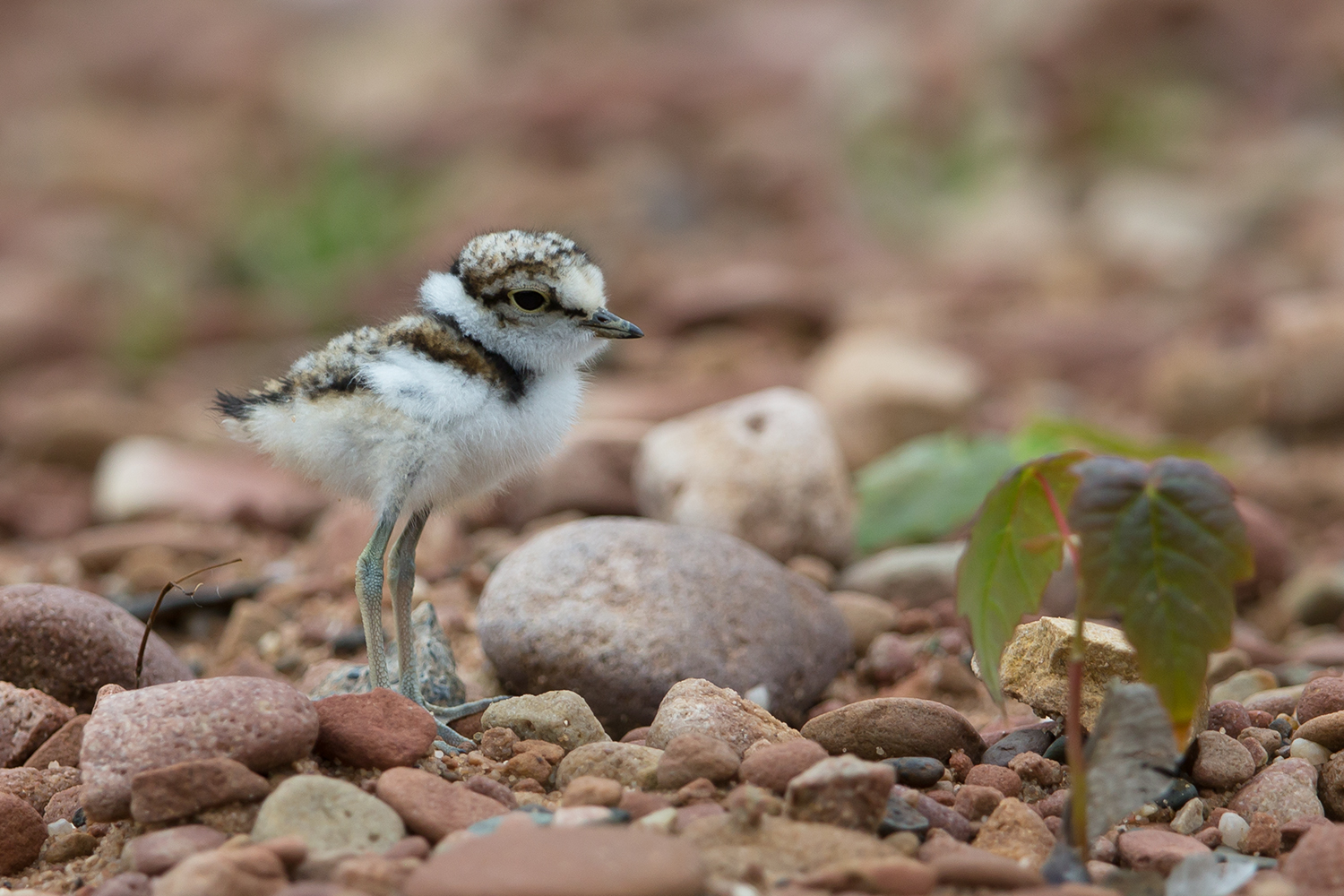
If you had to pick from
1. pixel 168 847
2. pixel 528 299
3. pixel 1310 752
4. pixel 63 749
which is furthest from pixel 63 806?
pixel 1310 752

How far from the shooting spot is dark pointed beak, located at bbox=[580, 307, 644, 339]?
321cm

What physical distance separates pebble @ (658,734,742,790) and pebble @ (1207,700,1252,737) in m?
1.16

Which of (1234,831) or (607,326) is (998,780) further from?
(607,326)

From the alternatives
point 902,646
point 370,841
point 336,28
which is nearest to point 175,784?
point 370,841

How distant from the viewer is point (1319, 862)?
2.29 metres

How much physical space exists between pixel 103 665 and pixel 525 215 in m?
7.96

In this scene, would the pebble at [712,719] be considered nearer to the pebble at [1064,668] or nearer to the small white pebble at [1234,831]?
the pebble at [1064,668]

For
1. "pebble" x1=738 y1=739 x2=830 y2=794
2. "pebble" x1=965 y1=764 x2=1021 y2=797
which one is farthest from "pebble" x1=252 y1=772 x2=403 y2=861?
"pebble" x1=965 y1=764 x2=1021 y2=797

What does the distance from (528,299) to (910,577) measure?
6.15ft

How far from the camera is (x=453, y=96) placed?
1656cm

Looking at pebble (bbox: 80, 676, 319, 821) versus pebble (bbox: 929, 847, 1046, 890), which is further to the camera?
pebble (bbox: 80, 676, 319, 821)

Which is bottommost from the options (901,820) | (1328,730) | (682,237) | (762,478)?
(901,820)

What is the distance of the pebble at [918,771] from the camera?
8.86 ft

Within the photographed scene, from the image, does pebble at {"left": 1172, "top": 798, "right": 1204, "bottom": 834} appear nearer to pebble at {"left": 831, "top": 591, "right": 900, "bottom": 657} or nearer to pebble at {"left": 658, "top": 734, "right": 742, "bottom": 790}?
pebble at {"left": 658, "top": 734, "right": 742, "bottom": 790}
